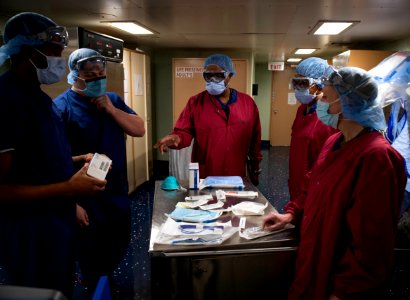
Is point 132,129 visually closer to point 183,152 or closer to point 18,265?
point 18,265

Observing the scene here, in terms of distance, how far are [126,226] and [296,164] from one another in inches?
50.5

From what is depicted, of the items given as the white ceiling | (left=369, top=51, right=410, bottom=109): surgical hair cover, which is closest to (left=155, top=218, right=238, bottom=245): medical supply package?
(left=369, top=51, right=410, bottom=109): surgical hair cover

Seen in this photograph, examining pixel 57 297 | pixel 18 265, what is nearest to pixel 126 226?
pixel 18 265

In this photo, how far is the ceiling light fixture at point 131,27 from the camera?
3.31 meters

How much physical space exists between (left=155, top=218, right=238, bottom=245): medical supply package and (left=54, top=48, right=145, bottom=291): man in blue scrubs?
531 mm

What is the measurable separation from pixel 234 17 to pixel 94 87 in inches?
71.9

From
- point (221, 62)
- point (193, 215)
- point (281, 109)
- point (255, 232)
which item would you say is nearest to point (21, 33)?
point (193, 215)

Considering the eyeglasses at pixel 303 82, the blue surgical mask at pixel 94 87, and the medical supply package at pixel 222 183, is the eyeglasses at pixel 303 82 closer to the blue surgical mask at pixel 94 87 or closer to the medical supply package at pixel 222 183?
the medical supply package at pixel 222 183

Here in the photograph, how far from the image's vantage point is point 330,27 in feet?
11.4

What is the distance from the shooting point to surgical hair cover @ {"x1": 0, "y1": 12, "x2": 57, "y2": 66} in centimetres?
124

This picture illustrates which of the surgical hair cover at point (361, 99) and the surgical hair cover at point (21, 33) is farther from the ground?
the surgical hair cover at point (21, 33)

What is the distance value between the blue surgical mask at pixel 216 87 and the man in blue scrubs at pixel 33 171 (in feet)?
3.79

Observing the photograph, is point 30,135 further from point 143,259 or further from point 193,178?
point 143,259

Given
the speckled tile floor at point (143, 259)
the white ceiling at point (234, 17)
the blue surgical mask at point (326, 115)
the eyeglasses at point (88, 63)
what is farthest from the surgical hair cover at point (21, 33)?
the speckled tile floor at point (143, 259)
